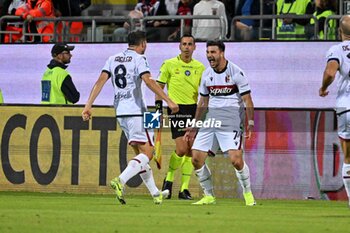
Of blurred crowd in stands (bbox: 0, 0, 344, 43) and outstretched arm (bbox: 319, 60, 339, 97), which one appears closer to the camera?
outstretched arm (bbox: 319, 60, 339, 97)

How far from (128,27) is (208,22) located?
170 cm

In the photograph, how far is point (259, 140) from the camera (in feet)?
67.7

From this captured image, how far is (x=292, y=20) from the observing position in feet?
74.1

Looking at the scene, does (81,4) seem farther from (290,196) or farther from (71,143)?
(290,196)

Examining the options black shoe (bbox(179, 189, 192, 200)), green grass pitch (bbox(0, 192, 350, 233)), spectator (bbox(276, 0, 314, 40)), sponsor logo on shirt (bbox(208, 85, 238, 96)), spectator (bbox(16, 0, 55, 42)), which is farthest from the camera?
spectator (bbox(16, 0, 55, 42))

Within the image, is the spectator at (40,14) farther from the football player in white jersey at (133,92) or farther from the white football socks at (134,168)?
the white football socks at (134,168)

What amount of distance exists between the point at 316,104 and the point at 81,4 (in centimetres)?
564

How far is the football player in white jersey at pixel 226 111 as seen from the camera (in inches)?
694

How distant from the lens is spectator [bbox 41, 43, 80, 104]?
23172 millimetres

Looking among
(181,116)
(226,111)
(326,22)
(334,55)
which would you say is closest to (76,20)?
(181,116)

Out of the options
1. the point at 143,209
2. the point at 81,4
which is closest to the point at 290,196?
the point at 143,209

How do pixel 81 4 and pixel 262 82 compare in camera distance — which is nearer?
pixel 262 82

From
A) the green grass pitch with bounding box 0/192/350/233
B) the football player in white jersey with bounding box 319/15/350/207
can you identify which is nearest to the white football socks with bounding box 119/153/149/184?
the green grass pitch with bounding box 0/192/350/233

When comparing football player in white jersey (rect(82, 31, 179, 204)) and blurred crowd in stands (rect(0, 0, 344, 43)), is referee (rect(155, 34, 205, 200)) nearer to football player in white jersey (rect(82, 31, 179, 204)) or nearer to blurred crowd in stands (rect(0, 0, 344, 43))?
blurred crowd in stands (rect(0, 0, 344, 43))
